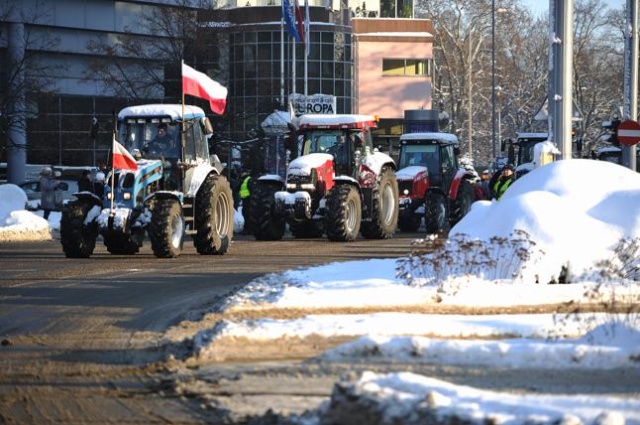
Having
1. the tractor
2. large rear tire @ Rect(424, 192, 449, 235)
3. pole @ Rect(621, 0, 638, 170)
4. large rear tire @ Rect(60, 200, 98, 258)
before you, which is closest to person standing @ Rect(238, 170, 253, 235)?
large rear tire @ Rect(424, 192, 449, 235)

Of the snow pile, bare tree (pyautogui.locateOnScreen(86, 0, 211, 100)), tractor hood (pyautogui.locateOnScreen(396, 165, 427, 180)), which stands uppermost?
bare tree (pyautogui.locateOnScreen(86, 0, 211, 100))

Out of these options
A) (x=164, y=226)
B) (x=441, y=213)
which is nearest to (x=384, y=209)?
(x=441, y=213)

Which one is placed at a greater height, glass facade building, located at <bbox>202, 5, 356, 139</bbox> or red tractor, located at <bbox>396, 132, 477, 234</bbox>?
glass facade building, located at <bbox>202, 5, 356, 139</bbox>

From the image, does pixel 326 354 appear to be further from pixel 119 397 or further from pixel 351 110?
pixel 351 110

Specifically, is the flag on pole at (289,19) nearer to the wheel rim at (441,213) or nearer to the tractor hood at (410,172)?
the tractor hood at (410,172)

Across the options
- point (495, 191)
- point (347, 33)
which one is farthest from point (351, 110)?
point (495, 191)

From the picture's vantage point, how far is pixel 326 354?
11.0m

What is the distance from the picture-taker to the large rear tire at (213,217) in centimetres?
2455

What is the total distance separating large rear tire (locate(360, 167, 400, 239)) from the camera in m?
31.8

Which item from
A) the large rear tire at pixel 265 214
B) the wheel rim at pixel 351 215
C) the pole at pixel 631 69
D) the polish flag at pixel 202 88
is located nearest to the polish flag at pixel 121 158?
the polish flag at pixel 202 88

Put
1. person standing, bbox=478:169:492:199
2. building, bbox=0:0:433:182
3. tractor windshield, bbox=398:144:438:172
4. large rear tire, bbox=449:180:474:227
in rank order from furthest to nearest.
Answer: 1. building, bbox=0:0:433:182
2. person standing, bbox=478:169:492:199
3. tractor windshield, bbox=398:144:438:172
4. large rear tire, bbox=449:180:474:227

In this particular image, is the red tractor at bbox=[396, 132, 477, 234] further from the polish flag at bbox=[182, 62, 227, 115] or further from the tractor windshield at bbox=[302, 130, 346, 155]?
the polish flag at bbox=[182, 62, 227, 115]

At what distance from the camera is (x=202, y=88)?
26.1 m

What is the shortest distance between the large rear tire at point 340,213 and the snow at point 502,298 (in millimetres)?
8893
